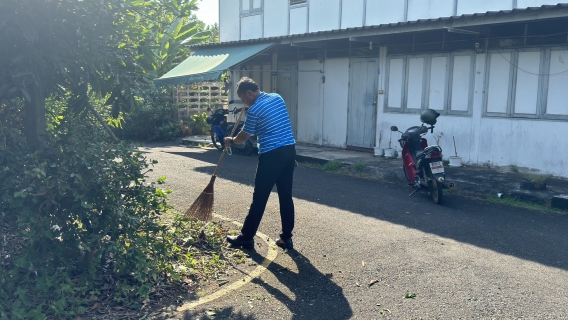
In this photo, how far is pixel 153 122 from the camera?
62.3 feet

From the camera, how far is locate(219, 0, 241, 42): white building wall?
18781 millimetres

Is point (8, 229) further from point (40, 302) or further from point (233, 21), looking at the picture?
point (233, 21)

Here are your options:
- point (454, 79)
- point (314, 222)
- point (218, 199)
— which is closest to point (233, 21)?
point (454, 79)

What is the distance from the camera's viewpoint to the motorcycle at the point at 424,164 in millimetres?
8656

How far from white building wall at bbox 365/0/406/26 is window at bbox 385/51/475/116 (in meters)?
1.15

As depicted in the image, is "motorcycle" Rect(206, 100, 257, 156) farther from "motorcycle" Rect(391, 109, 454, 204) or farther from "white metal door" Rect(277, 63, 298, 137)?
"motorcycle" Rect(391, 109, 454, 204)

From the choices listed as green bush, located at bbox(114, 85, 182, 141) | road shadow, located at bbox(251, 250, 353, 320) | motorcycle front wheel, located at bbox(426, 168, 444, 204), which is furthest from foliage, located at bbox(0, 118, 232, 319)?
green bush, located at bbox(114, 85, 182, 141)

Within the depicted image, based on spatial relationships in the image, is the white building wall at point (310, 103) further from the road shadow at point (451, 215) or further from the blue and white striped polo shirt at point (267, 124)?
the blue and white striped polo shirt at point (267, 124)

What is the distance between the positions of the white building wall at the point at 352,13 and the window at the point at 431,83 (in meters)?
1.93

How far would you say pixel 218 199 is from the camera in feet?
29.1

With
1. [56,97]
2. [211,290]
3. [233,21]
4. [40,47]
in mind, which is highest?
[233,21]

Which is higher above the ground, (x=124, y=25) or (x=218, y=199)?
(x=124, y=25)

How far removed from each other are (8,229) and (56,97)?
68.0 inches

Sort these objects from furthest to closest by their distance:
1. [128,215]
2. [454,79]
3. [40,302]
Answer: [454,79] < [128,215] < [40,302]
